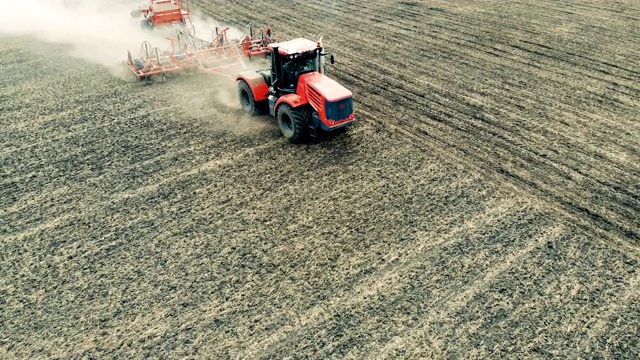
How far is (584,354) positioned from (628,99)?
943cm

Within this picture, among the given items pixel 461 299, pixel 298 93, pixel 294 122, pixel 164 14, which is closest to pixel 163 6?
pixel 164 14

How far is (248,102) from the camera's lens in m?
12.1

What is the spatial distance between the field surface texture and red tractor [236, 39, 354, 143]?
564 mm

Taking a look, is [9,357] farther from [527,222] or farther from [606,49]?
[606,49]

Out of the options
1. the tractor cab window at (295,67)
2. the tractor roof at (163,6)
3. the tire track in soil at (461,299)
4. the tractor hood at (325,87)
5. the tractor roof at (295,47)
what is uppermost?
the tractor roof at (163,6)

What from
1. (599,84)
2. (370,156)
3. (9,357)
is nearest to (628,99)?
(599,84)

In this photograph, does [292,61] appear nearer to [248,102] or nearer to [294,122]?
[294,122]

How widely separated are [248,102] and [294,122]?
2.29 m

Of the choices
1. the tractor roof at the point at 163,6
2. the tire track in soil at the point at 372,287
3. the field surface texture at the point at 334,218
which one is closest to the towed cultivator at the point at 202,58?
the field surface texture at the point at 334,218

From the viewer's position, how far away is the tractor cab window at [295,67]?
10356 mm

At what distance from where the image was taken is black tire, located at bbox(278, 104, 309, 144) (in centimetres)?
1030

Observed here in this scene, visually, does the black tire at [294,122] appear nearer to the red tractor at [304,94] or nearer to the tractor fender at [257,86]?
the red tractor at [304,94]

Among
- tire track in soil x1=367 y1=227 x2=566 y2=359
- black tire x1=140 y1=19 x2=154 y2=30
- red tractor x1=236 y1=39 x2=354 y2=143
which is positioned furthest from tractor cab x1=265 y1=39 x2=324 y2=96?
black tire x1=140 y1=19 x2=154 y2=30

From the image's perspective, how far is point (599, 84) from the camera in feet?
44.3
